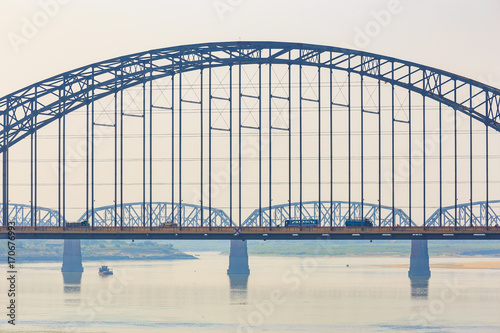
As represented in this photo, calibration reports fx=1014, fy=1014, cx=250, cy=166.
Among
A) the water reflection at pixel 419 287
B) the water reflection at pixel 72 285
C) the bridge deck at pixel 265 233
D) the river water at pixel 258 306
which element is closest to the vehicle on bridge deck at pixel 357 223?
the bridge deck at pixel 265 233

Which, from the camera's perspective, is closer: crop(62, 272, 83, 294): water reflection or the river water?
the river water

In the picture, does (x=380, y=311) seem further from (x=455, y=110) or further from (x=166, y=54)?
(x=166, y=54)

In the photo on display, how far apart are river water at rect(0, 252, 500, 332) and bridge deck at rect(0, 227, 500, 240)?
928 cm

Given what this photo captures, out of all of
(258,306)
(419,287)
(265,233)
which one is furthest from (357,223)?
(419,287)

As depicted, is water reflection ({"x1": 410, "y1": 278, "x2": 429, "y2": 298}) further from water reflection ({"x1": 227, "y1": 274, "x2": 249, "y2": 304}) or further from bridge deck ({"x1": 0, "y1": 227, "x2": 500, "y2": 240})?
bridge deck ({"x1": 0, "y1": 227, "x2": 500, "y2": 240})

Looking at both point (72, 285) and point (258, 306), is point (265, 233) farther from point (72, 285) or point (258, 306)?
point (72, 285)

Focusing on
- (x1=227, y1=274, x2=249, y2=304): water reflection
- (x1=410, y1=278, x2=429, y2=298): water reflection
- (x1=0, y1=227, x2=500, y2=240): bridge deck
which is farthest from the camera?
(x1=410, y1=278, x2=429, y2=298): water reflection

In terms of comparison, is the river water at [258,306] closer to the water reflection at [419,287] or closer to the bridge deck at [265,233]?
the water reflection at [419,287]

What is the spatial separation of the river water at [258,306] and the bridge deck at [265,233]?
9285 mm

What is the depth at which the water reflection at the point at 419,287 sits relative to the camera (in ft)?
492

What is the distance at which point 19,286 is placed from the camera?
172m

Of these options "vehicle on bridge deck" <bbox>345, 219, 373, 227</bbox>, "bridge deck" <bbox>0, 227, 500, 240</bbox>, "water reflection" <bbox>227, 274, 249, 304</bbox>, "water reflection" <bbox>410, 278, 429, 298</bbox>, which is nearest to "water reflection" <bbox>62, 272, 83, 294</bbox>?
"water reflection" <bbox>227, 274, 249, 304</bbox>

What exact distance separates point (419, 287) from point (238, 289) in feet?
99.1

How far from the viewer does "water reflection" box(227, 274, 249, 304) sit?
14175cm
